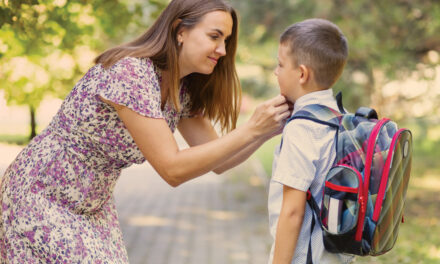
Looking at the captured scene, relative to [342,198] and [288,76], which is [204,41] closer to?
[288,76]

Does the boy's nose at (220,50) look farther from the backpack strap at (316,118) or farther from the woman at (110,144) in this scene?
the backpack strap at (316,118)

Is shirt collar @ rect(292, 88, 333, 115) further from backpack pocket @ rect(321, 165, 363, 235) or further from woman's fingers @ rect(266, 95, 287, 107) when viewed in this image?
backpack pocket @ rect(321, 165, 363, 235)

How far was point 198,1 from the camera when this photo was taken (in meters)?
2.53

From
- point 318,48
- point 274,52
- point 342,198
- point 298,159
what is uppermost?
point 318,48

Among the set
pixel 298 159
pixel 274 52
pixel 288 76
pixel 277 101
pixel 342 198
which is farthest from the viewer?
pixel 274 52

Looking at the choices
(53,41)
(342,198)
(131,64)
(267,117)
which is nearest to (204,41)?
(131,64)

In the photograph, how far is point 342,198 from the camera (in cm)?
213

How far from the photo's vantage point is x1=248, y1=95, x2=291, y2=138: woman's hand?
228 cm

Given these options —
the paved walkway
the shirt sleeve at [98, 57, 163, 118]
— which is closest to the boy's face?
the shirt sleeve at [98, 57, 163, 118]

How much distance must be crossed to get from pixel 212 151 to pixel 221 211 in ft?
22.8

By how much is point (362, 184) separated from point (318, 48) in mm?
636

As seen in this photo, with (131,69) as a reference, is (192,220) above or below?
below

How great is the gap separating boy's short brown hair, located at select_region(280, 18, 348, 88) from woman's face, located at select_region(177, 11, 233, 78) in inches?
11.3

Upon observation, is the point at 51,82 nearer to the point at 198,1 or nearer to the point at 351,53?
the point at 198,1
